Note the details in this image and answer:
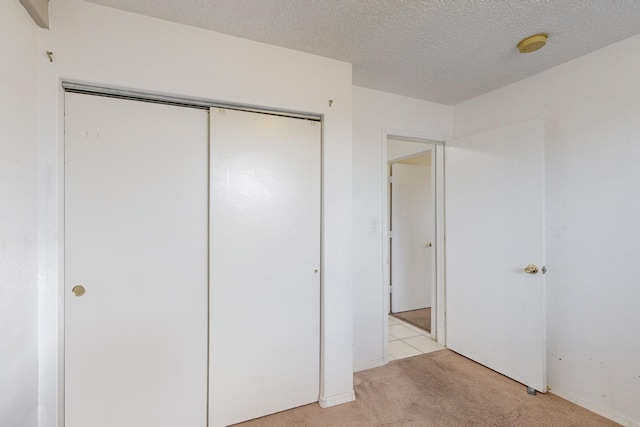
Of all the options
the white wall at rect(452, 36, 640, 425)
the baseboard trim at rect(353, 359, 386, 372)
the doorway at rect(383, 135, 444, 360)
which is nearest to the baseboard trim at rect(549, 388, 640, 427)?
the white wall at rect(452, 36, 640, 425)

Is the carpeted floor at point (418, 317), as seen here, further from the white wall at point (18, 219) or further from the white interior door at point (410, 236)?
the white wall at point (18, 219)

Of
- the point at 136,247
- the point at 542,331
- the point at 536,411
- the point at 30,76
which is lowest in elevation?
the point at 536,411

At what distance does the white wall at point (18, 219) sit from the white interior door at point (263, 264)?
800mm

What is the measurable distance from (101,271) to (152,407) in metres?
0.83

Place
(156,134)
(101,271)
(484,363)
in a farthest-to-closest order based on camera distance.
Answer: (484,363) → (156,134) → (101,271)

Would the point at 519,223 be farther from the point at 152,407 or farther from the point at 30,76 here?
the point at 30,76

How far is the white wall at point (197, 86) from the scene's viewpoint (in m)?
1.42

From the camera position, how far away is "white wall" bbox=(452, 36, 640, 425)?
1790mm

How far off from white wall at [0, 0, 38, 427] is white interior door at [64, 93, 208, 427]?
0.58ft

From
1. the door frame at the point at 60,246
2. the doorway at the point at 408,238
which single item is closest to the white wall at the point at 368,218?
the doorway at the point at 408,238

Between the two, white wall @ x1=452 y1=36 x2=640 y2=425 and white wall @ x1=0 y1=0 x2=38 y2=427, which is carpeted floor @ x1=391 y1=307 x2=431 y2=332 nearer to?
white wall @ x1=452 y1=36 x2=640 y2=425

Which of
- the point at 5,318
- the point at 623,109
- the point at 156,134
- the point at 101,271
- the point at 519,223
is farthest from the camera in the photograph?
the point at 519,223

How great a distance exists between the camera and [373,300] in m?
2.57

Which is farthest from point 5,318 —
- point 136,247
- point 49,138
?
point 49,138
